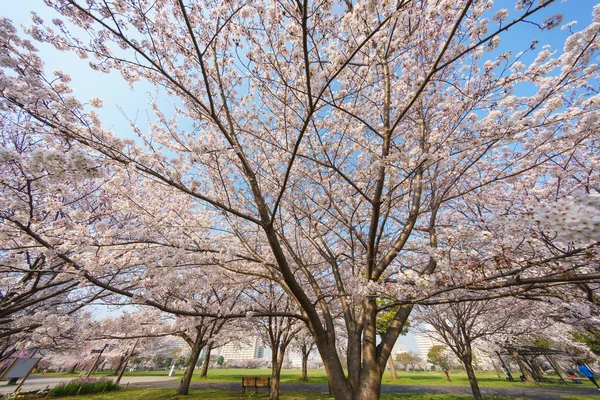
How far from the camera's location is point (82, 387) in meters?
12.6

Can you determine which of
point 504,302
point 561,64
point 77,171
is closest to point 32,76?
point 77,171

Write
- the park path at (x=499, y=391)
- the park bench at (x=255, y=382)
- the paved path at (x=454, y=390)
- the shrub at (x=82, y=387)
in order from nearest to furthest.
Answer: the shrub at (x=82, y=387) → the park bench at (x=255, y=382) → the park path at (x=499, y=391) → the paved path at (x=454, y=390)

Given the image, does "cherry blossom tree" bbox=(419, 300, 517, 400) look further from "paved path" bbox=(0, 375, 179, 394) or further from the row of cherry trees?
"paved path" bbox=(0, 375, 179, 394)

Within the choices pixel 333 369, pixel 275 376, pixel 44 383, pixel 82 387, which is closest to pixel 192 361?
pixel 275 376

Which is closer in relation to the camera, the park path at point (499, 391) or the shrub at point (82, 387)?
the shrub at point (82, 387)

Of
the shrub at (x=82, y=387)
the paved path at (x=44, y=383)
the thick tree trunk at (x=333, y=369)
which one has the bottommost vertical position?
the thick tree trunk at (x=333, y=369)

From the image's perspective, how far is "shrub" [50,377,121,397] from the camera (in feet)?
39.3

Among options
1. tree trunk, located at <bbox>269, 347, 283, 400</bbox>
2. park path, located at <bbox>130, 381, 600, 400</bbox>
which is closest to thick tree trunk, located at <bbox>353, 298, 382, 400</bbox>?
tree trunk, located at <bbox>269, 347, 283, 400</bbox>

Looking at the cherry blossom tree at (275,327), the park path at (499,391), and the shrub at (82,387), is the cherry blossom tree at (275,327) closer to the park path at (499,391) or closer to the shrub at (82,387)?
the park path at (499,391)

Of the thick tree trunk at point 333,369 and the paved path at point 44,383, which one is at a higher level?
the paved path at point 44,383

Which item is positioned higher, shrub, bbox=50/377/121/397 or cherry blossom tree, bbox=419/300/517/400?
cherry blossom tree, bbox=419/300/517/400

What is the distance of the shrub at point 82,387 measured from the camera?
1198 cm

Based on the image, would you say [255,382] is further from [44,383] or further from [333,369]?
[44,383]

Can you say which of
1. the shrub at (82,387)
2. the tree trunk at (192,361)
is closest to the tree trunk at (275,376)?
the tree trunk at (192,361)
